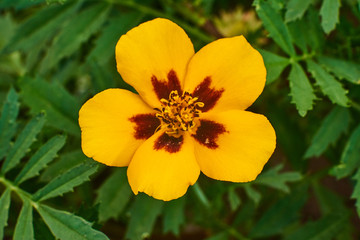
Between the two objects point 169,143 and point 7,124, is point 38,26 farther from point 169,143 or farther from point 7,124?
point 169,143

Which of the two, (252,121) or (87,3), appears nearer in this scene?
(252,121)

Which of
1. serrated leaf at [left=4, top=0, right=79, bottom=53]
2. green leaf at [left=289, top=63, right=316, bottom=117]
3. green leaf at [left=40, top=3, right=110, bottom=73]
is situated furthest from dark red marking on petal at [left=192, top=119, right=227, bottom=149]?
serrated leaf at [left=4, top=0, right=79, bottom=53]

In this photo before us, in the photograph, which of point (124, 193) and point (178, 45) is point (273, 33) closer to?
point (178, 45)

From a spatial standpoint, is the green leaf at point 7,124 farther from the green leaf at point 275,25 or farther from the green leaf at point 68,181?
the green leaf at point 275,25

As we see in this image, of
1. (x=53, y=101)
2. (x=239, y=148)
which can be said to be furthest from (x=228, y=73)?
(x=53, y=101)

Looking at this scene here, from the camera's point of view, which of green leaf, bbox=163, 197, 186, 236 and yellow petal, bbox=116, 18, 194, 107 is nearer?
yellow petal, bbox=116, 18, 194, 107

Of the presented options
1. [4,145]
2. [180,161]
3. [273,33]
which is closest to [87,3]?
[4,145]

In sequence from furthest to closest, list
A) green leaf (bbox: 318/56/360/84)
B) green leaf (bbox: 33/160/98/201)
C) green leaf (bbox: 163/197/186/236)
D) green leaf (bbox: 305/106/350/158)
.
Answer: green leaf (bbox: 163/197/186/236), green leaf (bbox: 305/106/350/158), green leaf (bbox: 318/56/360/84), green leaf (bbox: 33/160/98/201)

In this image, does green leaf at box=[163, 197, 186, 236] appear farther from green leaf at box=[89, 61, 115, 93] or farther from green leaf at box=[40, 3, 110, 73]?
green leaf at box=[40, 3, 110, 73]
